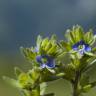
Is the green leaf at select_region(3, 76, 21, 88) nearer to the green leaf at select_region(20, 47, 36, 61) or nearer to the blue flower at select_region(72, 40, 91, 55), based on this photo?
the green leaf at select_region(20, 47, 36, 61)

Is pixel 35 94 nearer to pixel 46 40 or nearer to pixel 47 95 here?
pixel 47 95

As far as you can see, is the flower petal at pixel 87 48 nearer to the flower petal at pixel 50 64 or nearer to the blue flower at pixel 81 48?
the blue flower at pixel 81 48

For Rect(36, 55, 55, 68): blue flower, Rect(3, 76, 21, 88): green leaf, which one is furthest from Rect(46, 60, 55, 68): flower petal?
Rect(3, 76, 21, 88): green leaf

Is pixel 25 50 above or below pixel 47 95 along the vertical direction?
above

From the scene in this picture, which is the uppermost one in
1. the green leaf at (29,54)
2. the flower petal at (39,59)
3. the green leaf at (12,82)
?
the green leaf at (29,54)

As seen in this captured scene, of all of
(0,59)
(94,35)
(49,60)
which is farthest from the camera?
(0,59)

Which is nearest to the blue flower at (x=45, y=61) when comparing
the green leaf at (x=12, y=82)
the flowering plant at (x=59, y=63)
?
the flowering plant at (x=59, y=63)

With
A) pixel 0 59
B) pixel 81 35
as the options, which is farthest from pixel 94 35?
pixel 0 59

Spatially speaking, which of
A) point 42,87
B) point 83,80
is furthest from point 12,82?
point 83,80
